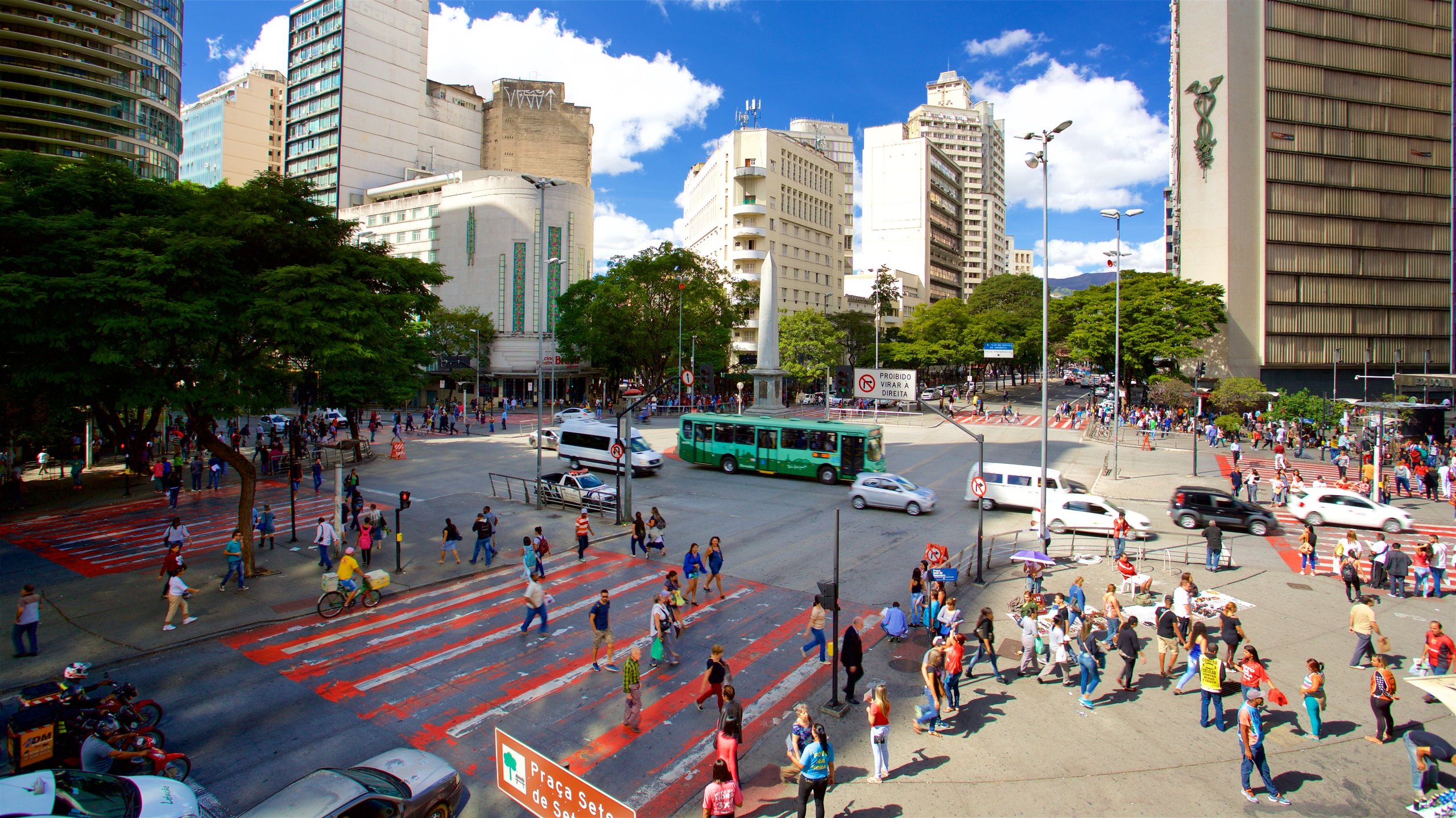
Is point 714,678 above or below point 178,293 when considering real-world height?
below

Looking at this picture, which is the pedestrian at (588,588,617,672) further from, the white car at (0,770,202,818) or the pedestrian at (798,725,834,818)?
the white car at (0,770,202,818)

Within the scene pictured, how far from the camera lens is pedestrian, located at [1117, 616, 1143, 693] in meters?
11.4

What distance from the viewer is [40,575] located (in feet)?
57.8

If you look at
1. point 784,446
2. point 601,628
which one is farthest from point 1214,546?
point 784,446

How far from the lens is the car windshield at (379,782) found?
7.47 metres

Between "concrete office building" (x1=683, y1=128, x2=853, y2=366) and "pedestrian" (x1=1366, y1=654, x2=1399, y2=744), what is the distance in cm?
6806

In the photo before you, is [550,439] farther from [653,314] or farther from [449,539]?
[653,314]

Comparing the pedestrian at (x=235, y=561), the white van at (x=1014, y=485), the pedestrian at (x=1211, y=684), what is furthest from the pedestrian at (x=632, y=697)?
the white van at (x=1014, y=485)

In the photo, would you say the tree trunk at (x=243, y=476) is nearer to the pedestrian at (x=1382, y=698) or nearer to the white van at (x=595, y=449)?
the white van at (x=595, y=449)

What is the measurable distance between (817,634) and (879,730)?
3.76 meters

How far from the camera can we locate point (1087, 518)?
73.0 ft

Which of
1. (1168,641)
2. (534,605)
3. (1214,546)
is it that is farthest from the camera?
(1214,546)

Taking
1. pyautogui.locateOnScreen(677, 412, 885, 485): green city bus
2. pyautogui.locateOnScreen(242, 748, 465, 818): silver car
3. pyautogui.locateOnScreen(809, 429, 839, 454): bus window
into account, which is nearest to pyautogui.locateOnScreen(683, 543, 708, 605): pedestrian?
pyautogui.locateOnScreen(242, 748, 465, 818): silver car

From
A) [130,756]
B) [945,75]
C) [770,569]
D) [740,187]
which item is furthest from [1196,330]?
[945,75]
